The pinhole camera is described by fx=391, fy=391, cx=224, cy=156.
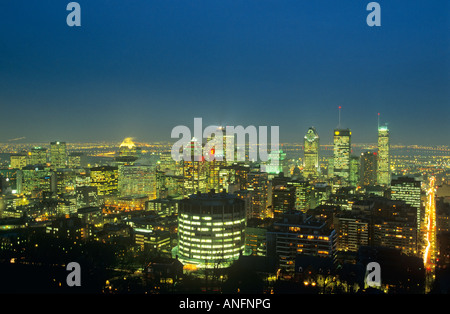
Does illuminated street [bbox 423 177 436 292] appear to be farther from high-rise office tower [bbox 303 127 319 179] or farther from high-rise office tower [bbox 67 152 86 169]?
high-rise office tower [bbox 67 152 86 169]

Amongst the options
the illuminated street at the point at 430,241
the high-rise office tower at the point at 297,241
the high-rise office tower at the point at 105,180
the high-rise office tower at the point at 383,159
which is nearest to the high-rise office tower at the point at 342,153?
the high-rise office tower at the point at 383,159

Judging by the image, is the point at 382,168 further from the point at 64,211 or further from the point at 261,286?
the point at 261,286

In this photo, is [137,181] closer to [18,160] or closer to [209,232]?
[18,160]

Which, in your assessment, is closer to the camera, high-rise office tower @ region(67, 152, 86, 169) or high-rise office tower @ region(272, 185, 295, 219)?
high-rise office tower @ region(272, 185, 295, 219)

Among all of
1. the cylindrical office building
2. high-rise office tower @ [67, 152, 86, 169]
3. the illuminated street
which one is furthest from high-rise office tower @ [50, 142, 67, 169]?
the illuminated street
